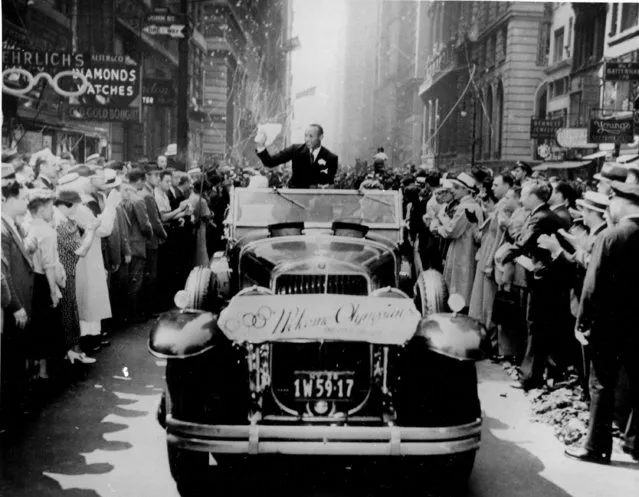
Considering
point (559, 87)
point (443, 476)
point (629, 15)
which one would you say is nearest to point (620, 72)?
point (629, 15)

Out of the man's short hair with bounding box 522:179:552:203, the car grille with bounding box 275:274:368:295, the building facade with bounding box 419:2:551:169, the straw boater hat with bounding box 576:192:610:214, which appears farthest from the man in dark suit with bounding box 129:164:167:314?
the building facade with bounding box 419:2:551:169

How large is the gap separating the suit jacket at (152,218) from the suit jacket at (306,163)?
2863 mm

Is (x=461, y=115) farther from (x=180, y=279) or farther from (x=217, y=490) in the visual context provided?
(x=217, y=490)

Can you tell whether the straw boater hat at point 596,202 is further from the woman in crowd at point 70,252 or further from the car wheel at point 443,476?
the woman in crowd at point 70,252

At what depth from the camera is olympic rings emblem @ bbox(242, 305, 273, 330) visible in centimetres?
416

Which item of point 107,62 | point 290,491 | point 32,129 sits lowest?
point 290,491

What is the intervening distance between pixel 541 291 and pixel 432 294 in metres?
1.81

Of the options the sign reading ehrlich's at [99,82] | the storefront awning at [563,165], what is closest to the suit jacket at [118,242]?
the sign reading ehrlich's at [99,82]

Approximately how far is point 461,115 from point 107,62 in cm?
3034

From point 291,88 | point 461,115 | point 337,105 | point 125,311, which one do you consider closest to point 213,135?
point 461,115

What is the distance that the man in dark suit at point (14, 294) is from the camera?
18.0ft

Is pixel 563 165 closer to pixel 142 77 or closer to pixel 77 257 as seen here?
pixel 142 77

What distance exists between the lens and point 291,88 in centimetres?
14012

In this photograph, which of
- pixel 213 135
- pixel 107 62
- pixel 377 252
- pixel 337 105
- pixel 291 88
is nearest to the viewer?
pixel 377 252
